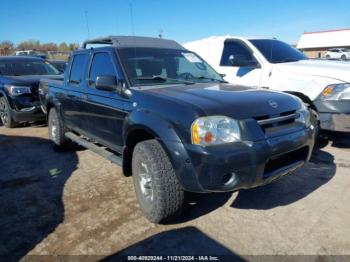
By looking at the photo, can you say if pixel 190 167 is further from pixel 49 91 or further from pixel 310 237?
pixel 49 91

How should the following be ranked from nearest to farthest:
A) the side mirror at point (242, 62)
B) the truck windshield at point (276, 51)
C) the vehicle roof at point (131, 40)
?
1. the vehicle roof at point (131, 40)
2. the side mirror at point (242, 62)
3. the truck windshield at point (276, 51)

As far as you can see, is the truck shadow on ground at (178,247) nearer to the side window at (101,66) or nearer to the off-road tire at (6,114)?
the side window at (101,66)

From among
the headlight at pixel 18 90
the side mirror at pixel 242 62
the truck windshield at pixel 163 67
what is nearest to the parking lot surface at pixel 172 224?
the truck windshield at pixel 163 67

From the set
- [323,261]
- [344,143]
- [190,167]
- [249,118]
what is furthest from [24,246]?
[344,143]

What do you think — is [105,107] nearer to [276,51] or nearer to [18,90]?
[276,51]

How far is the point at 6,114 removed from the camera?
26.0 feet

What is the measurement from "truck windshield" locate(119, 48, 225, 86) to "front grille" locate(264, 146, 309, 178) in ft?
4.85

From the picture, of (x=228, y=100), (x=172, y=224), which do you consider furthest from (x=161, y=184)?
(x=228, y=100)

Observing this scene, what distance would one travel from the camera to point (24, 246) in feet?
9.70

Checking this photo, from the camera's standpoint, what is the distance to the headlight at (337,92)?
15.8ft

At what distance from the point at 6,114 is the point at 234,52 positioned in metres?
5.63

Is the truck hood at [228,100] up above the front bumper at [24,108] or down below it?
above

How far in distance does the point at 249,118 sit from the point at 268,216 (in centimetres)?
117

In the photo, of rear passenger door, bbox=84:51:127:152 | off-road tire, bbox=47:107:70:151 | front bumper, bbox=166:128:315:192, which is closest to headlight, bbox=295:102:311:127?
front bumper, bbox=166:128:315:192
